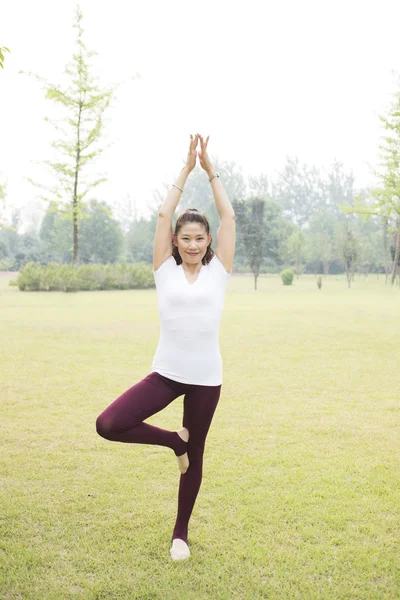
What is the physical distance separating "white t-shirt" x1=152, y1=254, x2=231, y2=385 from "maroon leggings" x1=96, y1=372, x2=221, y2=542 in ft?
0.25

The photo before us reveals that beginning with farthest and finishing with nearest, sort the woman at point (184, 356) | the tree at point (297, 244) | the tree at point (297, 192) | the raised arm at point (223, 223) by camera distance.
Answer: the tree at point (297, 192) < the tree at point (297, 244) < the raised arm at point (223, 223) < the woman at point (184, 356)

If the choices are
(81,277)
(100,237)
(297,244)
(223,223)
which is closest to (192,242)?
(223,223)

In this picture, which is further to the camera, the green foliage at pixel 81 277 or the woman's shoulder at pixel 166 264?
the green foliage at pixel 81 277

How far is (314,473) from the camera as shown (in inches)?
166

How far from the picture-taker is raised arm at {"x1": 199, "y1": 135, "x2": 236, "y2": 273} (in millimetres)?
3062

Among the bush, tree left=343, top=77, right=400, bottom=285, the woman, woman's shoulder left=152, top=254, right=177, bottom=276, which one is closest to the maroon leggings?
the woman

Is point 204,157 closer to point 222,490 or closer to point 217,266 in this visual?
point 217,266

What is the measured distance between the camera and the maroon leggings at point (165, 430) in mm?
2762

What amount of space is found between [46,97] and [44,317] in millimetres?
15134

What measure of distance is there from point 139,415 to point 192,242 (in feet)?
3.15

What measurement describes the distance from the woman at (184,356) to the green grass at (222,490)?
1.12 feet

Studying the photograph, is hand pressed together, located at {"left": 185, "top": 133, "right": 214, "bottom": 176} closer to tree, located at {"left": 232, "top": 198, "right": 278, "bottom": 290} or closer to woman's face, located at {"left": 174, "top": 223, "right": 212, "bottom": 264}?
woman's face, located at {"left": 174, "top": 223, "right": 212, "bottom": 264}

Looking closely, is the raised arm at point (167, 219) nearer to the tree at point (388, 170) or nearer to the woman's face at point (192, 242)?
the woman's face at point (192, 242)

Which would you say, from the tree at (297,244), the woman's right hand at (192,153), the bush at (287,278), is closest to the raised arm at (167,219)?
the woman's right hand at (192,153)
